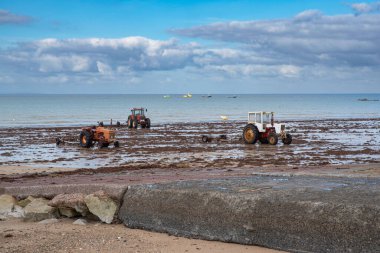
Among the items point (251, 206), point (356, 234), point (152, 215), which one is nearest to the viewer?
point (356, 234)

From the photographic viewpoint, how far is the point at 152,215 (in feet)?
24.7

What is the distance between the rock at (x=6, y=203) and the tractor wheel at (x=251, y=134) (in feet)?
56.8

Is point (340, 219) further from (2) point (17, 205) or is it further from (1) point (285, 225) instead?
(2) point (17, 205)

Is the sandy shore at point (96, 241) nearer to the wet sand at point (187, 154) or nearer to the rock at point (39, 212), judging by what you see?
the rock at point (39, 212)

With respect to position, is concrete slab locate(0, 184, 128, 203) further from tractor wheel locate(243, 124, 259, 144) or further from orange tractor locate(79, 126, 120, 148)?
tractor wheel locate(243, 124, 259, 144)

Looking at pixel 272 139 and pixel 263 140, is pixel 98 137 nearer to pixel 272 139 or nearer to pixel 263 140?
pixel 263 140

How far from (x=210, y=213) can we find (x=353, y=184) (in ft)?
8.48

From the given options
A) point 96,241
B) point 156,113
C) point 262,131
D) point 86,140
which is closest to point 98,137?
point 86,140

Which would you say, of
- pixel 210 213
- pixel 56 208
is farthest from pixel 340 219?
pixel 56 208

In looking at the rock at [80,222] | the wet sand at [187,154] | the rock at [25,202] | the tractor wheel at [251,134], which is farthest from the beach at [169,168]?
the tractor wheel at [251,134]

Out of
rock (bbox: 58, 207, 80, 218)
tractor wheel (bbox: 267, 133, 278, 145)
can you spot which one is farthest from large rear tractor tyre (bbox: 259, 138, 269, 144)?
rock (bbox: 58, 207, 80, 218)

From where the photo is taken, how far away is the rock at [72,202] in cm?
831

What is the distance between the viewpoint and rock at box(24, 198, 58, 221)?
8.36 metres

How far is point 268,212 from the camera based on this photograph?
21.1 feet
